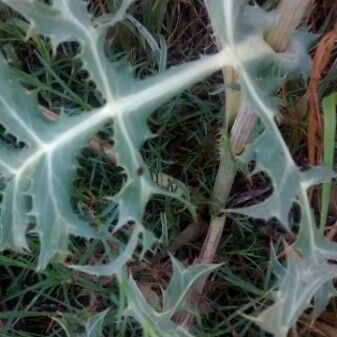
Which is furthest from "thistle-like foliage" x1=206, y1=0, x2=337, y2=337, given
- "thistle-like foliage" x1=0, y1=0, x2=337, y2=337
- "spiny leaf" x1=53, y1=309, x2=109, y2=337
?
"spiny leaf" x1=53, y1=309, x2=109, y2=337

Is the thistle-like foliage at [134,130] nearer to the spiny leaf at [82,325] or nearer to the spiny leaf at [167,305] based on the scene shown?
the spiny leaf at [167,305]

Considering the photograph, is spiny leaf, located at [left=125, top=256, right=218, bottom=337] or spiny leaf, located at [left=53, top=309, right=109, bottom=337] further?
spiny leaf, located at [left=53, top=309, right=109, bottom=337]

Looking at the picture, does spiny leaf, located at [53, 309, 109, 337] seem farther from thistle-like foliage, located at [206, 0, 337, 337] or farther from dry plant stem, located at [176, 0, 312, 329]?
thistle-like foliage, located at [206, 0, 337, 337]

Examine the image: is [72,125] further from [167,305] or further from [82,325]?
[82,325]

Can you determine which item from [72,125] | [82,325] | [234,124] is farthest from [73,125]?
[82,325]

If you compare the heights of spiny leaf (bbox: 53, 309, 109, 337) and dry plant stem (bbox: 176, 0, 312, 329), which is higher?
dry plant stem (bbox: 176, 0, 312, 329)

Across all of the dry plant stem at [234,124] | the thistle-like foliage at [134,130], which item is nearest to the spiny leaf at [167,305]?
the thistle-like foliage at [134,130]

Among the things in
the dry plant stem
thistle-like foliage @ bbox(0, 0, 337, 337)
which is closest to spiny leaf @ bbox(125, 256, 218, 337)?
thistle-like foliage @ bbox(0, 0, 337, 337)

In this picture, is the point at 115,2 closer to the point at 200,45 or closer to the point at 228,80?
the point at 200,45

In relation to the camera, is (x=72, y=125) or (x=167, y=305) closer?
(x=72, y=125)

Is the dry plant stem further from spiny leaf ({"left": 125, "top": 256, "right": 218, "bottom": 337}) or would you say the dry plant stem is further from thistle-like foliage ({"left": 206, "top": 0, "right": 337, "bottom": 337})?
spiny leaf ({"left": 125, "top": 256, "right": 218, "bottom": 337})
